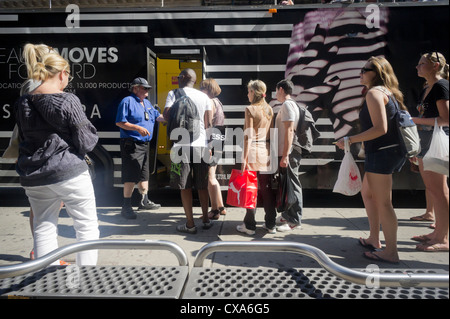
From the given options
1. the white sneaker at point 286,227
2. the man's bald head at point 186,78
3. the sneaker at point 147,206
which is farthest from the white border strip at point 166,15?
the white sneaker at point 286,227

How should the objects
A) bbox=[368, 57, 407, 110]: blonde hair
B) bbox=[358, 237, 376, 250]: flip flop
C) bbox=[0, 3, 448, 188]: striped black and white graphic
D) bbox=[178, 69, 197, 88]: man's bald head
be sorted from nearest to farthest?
bbox=[368, 57, 407, 110]: blonde hair < bbox=[358, 237, 376, 250]: flip flop < bbox=[178, 69, 197, 88]: man's bald head < bbox=[0, 3, 448, 188]: striped black and white graphic

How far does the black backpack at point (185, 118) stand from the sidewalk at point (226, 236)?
119 centimetres

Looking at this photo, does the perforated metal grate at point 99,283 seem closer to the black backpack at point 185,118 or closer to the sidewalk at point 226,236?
the sidewalk at point 226,236

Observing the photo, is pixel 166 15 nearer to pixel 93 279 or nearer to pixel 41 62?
pixel 41 62

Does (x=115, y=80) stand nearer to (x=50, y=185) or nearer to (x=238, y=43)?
(x=238, y=43)

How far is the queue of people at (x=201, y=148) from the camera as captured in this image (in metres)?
1.89

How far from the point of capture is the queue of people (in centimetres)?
189

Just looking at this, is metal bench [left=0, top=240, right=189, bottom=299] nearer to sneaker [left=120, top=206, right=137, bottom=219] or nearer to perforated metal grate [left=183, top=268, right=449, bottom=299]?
perforated metal grate [left=183, top=268, right=449, bottom=299]

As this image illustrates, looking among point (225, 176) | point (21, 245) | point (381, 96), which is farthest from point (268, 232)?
point (21, 245)

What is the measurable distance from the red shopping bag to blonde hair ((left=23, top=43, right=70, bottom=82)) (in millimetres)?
2099

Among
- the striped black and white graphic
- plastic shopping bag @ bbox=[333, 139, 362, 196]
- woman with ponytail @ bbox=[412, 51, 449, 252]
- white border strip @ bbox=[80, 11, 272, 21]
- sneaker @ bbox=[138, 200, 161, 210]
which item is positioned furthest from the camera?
sneaker @ bbox=[138, 200, 161, 210]

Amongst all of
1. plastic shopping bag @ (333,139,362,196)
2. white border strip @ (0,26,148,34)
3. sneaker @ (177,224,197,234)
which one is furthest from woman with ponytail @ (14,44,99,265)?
white border strip @ (0,26,148,34)

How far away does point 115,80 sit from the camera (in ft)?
15.4

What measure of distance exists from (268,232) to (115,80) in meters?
3.21
